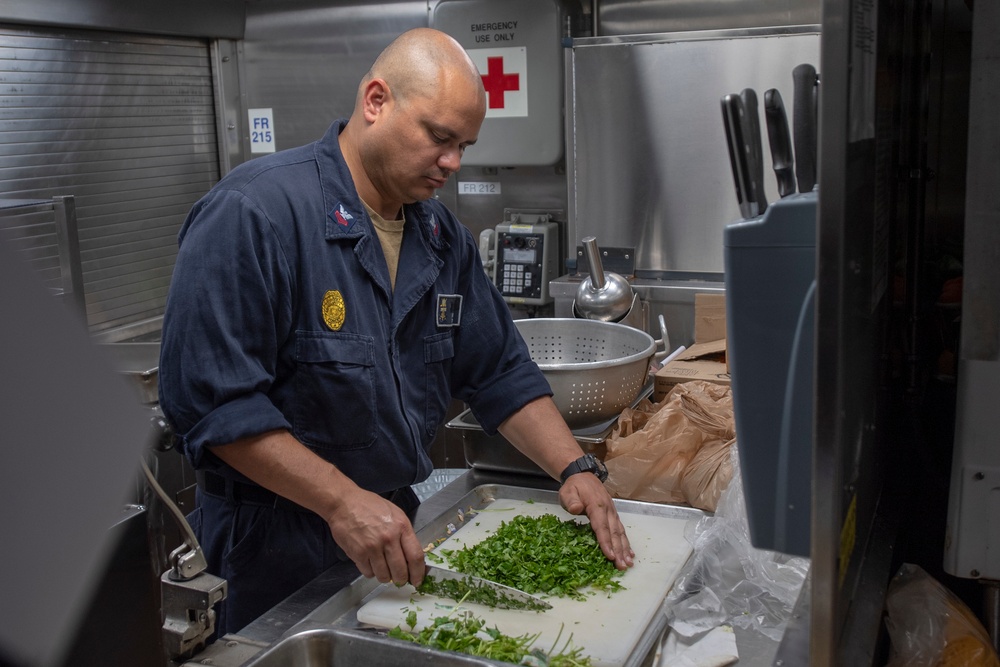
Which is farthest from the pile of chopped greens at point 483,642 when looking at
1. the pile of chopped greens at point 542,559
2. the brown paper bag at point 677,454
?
the brown paper bag at point 677,454

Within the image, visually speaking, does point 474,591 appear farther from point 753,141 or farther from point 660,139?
point 660,139

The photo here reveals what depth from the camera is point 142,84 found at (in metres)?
3.54

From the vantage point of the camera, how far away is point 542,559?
4.82ft

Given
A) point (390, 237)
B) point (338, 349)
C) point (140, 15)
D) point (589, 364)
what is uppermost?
point (140, 15)

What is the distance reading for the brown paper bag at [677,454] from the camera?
168cm

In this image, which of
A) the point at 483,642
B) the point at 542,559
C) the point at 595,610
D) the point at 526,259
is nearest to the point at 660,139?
the point at 526,259

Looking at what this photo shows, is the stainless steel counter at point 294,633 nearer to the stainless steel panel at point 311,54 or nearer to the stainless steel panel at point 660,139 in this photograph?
the stainless steel panel at point 660,139

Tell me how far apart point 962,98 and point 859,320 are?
107 centimetres

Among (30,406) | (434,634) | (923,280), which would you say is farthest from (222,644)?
(923,280)

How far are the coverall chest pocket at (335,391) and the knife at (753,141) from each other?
2.73 ft

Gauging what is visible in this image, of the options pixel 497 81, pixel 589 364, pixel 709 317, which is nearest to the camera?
pixel 589 364

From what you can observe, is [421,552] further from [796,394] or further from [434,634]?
[796,394]

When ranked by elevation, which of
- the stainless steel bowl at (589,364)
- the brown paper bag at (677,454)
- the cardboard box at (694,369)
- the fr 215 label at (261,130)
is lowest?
the brown paper bag at (677,454)

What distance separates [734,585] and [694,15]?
7.41 ft
